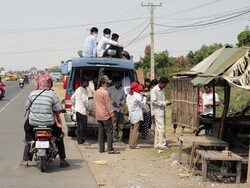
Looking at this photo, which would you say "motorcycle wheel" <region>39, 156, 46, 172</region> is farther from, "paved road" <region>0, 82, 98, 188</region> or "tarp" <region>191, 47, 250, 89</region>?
"tarp" <region>191, 47, 250, 89</region>

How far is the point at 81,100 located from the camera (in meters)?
10.9

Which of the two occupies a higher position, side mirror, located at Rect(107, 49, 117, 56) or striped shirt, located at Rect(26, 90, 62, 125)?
side mirror, located at Rect(107, 49, 117, 56)

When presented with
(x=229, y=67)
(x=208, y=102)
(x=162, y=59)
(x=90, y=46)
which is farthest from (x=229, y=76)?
(x=162, y=59)

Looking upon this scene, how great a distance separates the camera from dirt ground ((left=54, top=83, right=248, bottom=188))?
719cm

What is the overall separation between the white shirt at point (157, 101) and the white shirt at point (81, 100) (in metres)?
1.79

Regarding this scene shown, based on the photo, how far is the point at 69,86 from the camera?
1170cm

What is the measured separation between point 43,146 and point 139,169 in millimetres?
1976

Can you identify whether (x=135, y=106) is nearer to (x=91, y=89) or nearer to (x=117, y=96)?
(x=117, y=96)

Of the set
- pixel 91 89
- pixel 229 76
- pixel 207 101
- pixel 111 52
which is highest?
pixel 111 52

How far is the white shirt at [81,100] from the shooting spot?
10836mm

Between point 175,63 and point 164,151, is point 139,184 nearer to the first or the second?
point 164,151

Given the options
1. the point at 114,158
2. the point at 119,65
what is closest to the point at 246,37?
the point at 119,65

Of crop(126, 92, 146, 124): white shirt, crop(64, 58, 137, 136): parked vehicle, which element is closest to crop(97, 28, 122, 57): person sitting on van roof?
crop(64, 58, 137, 136): parked vehicle

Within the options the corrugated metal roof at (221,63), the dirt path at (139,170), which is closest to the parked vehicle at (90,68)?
the dirt path at (139,170)
